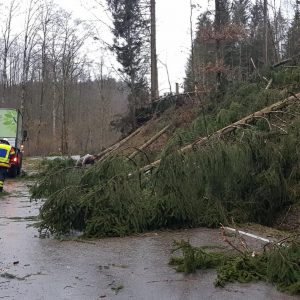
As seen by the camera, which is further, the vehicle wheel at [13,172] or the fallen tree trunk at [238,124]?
the vehicle wheel at [13,172]

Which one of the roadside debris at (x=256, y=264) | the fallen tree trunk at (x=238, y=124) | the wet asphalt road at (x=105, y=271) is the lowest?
the wet asphalt road at (x=105, y=271)

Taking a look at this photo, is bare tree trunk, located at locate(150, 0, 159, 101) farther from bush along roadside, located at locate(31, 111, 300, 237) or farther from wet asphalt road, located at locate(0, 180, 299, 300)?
wet asphalt road, located at locate(0, 180, 299, 300)

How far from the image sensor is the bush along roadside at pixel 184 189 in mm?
8344

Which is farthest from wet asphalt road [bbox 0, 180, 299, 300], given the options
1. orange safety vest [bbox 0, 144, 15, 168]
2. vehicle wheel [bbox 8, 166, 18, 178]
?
vehicle wheel [bbox 8, 166, 18, 178]

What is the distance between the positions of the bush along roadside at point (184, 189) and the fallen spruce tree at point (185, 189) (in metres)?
0.02

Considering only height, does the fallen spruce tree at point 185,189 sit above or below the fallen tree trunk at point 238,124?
below

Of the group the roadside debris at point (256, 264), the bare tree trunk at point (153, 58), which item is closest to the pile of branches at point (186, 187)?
A: the roadside debris at point (256, 264)

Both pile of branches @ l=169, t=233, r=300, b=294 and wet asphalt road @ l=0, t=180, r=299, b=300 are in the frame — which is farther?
pile of branches @ l=169, t=233, r=300, b=294

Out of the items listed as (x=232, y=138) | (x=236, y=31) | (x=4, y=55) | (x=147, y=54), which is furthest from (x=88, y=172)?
(x=4, y=55)

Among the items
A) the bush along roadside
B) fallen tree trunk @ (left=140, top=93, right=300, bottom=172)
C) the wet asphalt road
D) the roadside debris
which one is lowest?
the wet asphalt road

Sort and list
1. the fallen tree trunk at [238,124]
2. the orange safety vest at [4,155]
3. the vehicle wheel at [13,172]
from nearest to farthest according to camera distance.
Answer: the fallen tree trunk at [238,124] → the orange safety vest at [4,155] → the vehicle wheel at [13,172]

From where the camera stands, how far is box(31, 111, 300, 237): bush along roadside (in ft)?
27.4

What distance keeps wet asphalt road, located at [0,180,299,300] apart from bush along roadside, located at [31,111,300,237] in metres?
0.34

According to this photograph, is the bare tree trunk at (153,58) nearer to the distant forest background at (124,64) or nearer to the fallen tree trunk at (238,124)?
the distant forest background at (124,64)
